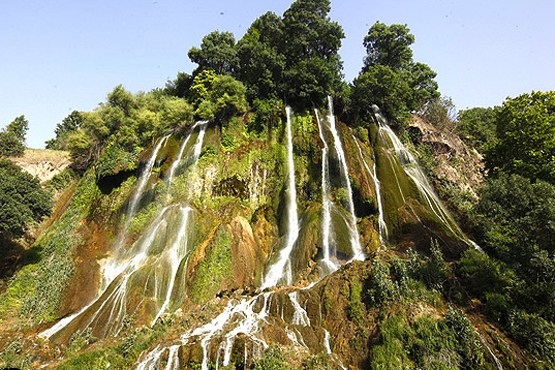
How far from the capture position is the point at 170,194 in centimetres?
2069

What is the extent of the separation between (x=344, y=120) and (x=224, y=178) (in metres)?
12.1

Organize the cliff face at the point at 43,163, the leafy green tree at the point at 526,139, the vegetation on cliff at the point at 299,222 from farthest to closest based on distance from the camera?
1. the cliff face at the point at 43,163
2. the leafy green tree at the point at 526,139
3. the vegetation on cliff at the point at 299,222

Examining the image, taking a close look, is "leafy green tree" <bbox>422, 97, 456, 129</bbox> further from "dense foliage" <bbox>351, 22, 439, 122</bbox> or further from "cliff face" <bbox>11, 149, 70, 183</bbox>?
"cliff face" <bbox>11, 149, 70, 183</bbox>

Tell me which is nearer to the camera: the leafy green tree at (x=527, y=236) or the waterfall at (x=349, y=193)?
the leafy green tree at (x=527, y=236)

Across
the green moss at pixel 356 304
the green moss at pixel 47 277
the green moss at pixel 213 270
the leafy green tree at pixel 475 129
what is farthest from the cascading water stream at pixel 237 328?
the leafy green tree at pixel 475 129

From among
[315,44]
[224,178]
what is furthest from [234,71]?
[224,178]

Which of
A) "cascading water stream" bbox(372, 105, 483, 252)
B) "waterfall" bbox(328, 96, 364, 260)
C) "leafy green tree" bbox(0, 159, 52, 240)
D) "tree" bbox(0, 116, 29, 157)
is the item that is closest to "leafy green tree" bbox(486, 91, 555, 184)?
"cascading water stream" bbox(372, 105, 483, 252)

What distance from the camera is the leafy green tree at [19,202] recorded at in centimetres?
1750

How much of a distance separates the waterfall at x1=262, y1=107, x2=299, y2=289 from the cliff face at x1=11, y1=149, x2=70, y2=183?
22.8 metres

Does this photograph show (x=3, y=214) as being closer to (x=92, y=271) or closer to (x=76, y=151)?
(x=92, y=271)

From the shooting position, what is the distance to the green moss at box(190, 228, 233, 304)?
593 inches

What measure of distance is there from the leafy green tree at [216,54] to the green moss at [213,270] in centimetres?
2165

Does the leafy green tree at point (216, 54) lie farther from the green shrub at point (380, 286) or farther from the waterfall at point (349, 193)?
the green shrub at point (380, 286)

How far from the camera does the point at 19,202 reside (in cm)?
1833
